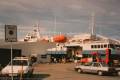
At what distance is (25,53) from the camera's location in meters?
69.0

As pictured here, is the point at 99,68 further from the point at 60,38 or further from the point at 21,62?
the point at 60,38

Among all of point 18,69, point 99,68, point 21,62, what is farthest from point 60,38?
point 18,69

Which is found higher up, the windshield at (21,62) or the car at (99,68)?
the windshield at (21,62)

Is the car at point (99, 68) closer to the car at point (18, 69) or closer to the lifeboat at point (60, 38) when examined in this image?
the car at point (18, 69)

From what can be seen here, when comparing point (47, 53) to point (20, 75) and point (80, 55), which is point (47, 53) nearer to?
point (80, 55)

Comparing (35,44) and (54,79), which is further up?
(35,44)

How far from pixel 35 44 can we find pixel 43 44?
257 cm

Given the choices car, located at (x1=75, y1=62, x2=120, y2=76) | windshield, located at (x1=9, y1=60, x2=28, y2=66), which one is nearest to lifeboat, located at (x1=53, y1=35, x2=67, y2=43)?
car, located at (x1=75, y1=62, x2=120, y2=76)

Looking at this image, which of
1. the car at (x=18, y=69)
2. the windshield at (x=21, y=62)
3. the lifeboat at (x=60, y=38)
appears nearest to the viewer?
the car at (x=18, y=69)

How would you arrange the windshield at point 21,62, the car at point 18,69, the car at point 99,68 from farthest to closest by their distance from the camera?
the car at point 99,68 < the windshield at point 21,62 < the car at point 18,69

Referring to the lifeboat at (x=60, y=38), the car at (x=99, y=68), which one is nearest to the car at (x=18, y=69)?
the car at (x=99, y=68)

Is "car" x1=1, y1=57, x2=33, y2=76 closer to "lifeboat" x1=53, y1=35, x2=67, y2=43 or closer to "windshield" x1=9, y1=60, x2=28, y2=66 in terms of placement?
"windshield" x1=9, y1=60, x2=28, y2=66

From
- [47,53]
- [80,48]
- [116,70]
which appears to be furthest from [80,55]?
[116,70]

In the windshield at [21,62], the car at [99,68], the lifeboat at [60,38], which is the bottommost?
the car at [99,68]
